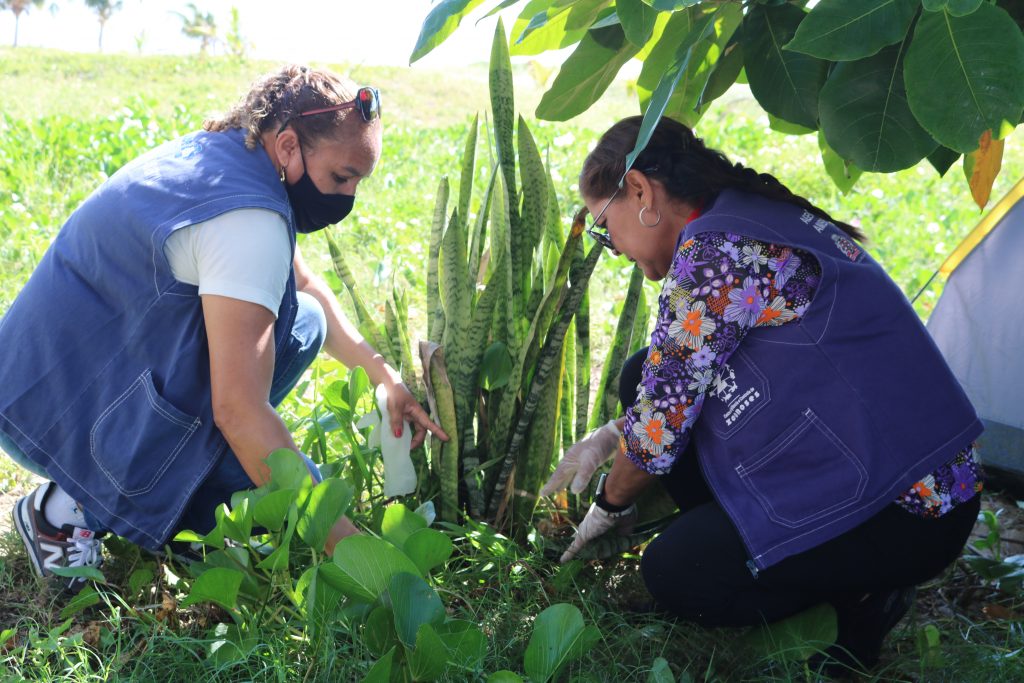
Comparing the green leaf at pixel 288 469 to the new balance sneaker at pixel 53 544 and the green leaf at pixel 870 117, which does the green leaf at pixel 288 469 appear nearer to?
the new balance sneaker at pixel 53 544

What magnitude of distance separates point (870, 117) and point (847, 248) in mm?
266

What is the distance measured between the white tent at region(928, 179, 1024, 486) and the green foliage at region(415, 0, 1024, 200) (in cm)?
85

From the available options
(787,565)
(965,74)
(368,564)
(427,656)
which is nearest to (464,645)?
(427,656)

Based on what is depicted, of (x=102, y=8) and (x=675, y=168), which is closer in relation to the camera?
(x=675, y=168)

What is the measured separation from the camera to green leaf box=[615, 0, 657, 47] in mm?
1271

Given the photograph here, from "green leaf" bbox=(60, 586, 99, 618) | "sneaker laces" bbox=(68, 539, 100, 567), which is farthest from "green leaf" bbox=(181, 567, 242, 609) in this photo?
"sneaker laces" bbox=(68, 539, 100, 567)

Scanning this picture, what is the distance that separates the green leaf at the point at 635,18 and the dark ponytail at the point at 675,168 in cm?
46

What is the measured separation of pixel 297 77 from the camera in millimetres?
1966

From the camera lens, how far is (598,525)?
6.44 ft

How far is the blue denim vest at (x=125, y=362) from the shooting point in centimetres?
186

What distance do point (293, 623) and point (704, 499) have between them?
842 mm

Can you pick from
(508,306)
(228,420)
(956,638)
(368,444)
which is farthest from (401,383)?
(956,638)

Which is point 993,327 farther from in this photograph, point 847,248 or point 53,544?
point 53,544

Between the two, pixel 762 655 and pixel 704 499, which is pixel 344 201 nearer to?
pixel 704 499
